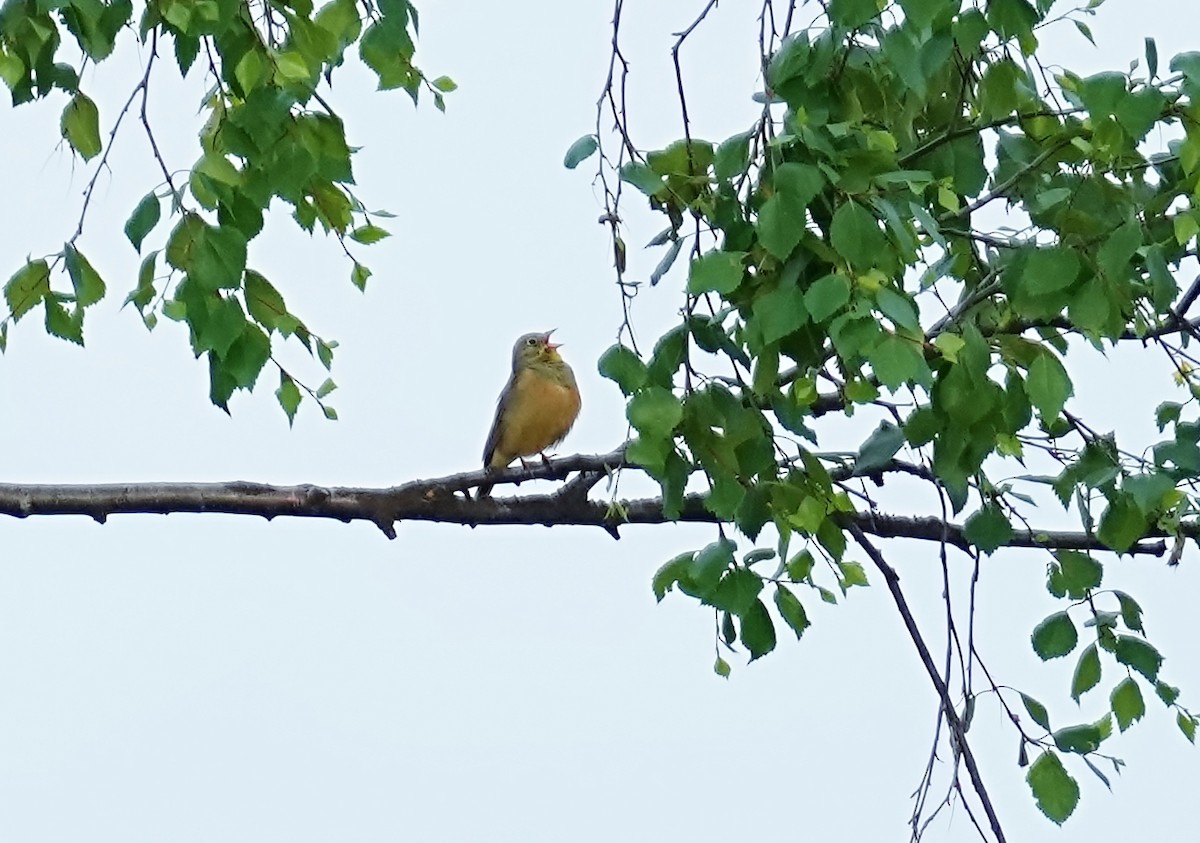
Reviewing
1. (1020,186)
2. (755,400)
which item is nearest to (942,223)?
(1020,186)

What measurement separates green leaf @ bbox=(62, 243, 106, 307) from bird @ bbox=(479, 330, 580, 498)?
3395mm

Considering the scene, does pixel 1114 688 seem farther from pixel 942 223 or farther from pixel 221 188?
pixel 221 188

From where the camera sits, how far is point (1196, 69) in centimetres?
205

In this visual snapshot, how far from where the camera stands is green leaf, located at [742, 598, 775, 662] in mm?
2607

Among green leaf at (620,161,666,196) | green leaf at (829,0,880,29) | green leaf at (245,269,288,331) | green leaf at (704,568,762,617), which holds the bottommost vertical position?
→ green leaf at (704,568,762,617)

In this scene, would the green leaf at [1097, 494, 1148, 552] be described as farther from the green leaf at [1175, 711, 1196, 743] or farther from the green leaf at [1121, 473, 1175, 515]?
the green leaf at [1175, 711, 1196, 743]

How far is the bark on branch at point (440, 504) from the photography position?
337 cm

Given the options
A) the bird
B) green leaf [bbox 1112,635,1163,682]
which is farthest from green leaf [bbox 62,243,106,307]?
the bird

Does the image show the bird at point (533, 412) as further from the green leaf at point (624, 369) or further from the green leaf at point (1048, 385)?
the green leaf at point (1048, 385)

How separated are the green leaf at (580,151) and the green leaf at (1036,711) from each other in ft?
3.89

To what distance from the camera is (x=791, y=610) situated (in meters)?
2.75

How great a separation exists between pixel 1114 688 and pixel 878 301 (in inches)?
56.2

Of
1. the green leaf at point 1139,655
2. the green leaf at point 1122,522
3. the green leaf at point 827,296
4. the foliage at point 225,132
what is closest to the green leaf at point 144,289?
the foliage at point 225,132

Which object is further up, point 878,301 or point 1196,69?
point 1196,69
